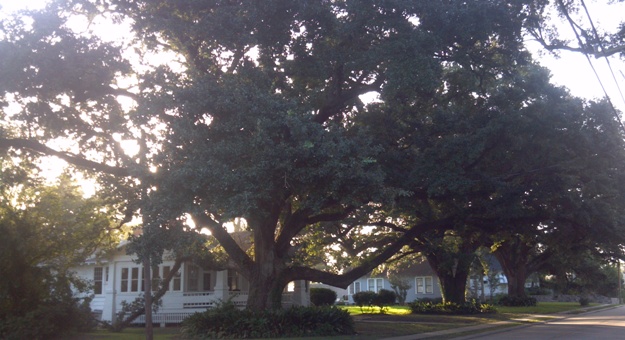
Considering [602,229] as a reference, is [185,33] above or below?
above

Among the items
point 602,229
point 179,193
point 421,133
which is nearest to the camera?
point 179,193

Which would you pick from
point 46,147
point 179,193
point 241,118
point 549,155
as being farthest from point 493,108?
point 46,147

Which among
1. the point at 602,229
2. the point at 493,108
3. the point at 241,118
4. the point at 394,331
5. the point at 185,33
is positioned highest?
the point at 185,33

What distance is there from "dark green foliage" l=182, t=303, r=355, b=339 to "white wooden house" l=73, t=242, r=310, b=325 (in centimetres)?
803

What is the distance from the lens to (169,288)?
→ 33312mm

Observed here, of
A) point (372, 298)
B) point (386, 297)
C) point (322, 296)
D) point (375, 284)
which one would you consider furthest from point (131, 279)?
point (375, 284)

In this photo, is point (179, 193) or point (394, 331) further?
point (394, 331)

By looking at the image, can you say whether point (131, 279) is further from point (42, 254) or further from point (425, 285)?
point (425, 285)

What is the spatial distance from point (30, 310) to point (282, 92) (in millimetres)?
10461

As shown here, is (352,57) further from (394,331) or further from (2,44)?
(394,331)

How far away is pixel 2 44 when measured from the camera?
1803 cm

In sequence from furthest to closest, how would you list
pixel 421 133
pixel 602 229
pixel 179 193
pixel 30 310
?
pixel 602 229 < pixel 421 133 < pixel 30 310 < pixel 179 193

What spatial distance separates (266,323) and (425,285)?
4703 cm

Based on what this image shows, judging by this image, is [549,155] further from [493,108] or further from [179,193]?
[179,193]
